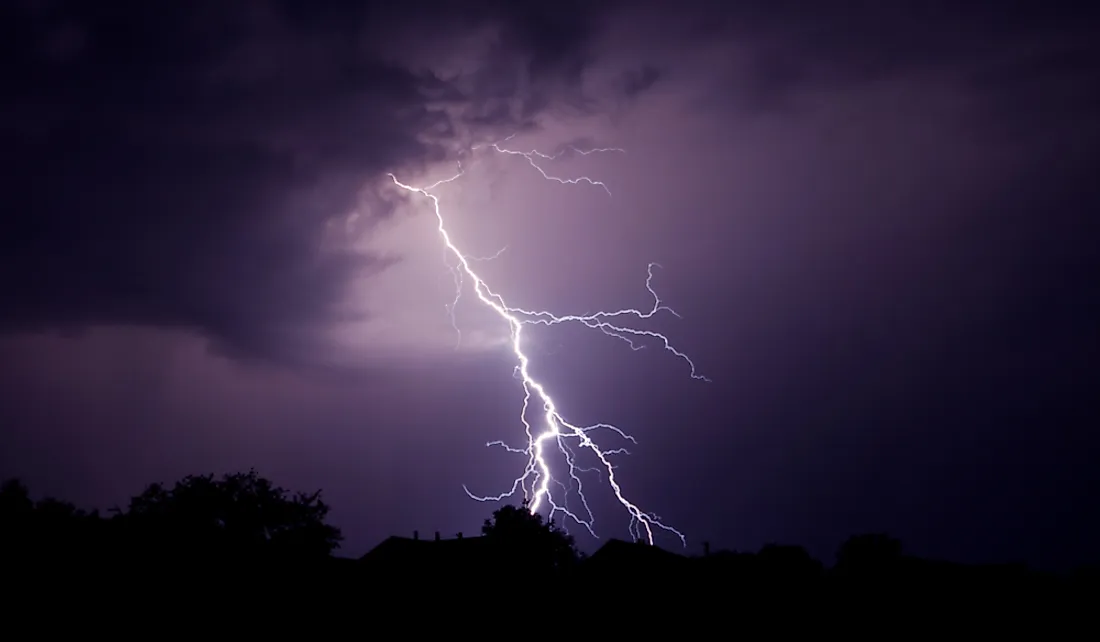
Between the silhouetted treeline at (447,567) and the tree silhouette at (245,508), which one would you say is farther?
the tree silhouette at (245,508)

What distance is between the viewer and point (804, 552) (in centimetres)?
2822

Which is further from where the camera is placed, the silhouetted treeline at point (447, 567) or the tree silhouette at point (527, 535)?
the tree silhouette at point (527, 535)

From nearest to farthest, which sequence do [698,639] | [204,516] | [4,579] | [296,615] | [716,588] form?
1. [4,579]
2. [296,615]
3. [698,639]
4. [716,588]
5. [204,516]

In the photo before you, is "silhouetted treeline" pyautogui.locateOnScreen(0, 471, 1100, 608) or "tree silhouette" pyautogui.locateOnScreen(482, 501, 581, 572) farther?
"tree silhouette" pyautogui.locateOnScreen(482, 501, 581, 572)

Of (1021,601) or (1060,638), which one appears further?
(1021,601)

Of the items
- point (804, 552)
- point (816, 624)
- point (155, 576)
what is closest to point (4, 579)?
point (155, 576)

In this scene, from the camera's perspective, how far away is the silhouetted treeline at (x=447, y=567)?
45.7 feet

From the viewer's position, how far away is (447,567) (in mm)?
19766

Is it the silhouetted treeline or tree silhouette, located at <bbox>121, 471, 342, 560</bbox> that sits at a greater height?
tree silhouette, located at <bbox>121, 471, 342, 560</bbox>

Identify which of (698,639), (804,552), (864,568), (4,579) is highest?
(804,552)

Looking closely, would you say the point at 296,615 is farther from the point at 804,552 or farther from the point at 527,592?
the point at 804,552

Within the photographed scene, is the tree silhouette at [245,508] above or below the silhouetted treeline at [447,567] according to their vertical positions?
above

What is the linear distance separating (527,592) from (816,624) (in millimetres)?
6067

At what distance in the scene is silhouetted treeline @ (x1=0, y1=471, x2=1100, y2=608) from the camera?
13938 millimetres
